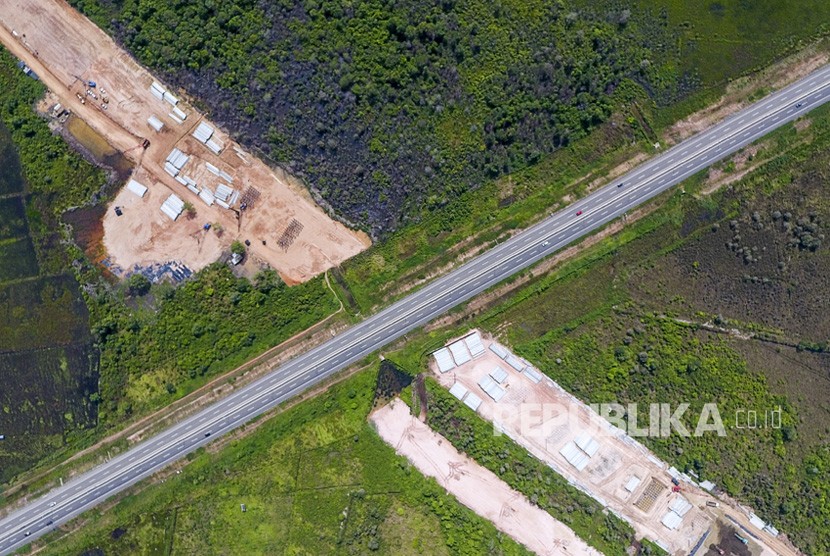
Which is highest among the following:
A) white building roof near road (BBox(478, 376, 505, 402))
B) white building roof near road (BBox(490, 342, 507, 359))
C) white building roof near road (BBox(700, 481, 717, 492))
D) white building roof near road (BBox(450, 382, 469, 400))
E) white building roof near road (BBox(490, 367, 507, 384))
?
white building roof near road (BBox(700, 481, 717, 492))

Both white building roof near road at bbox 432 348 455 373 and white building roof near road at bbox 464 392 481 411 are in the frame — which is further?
white building roof near road at bbox 432 348 455 373

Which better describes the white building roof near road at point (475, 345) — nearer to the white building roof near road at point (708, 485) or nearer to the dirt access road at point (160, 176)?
the dirt access road at point (160, 176)

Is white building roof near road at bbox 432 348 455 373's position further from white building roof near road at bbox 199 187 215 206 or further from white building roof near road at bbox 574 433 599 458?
white building roof near road at bbox 199 187 215 206

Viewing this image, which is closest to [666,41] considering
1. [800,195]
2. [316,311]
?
[800,195]

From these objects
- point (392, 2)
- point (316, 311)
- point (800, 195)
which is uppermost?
point (800, 195)

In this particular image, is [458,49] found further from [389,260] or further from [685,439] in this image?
[685,439]

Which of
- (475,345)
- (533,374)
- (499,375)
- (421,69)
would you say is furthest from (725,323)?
(421,69)

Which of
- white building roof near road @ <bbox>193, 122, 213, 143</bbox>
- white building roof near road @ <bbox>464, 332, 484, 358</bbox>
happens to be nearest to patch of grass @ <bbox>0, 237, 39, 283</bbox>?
white building roof near road @ <bbox>193, 122, 213, 143</bbox>
